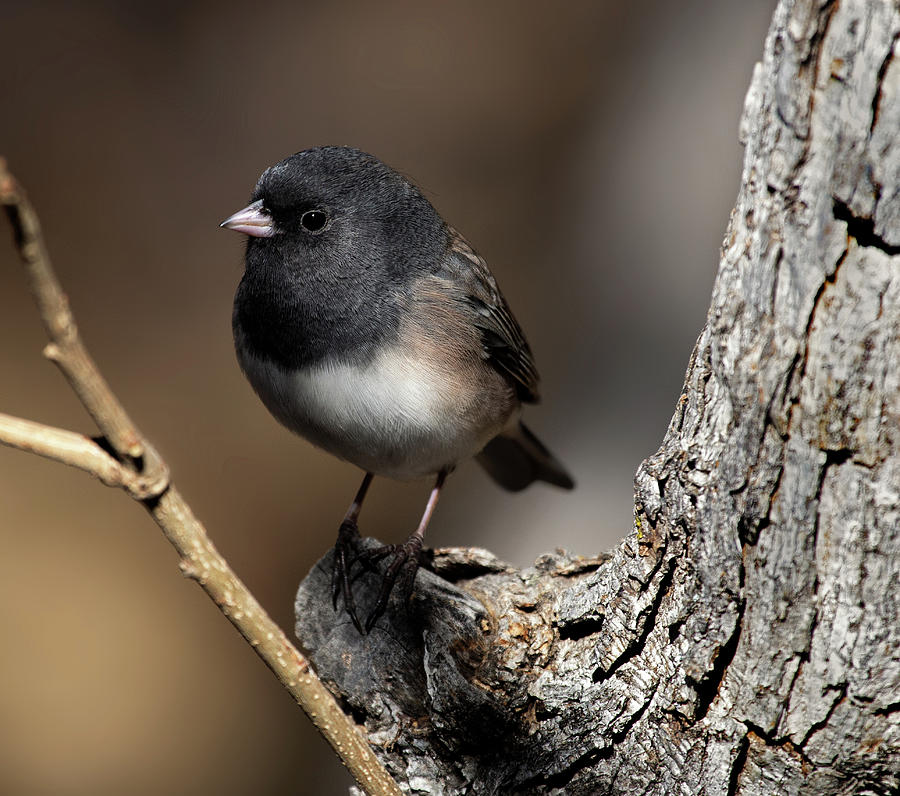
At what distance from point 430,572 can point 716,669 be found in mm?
677

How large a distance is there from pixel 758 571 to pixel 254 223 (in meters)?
1.17

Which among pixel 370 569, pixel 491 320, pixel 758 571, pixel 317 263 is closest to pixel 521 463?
pixel 491 320

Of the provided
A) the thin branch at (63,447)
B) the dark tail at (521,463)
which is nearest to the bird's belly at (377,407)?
the dark tail at (521,463)

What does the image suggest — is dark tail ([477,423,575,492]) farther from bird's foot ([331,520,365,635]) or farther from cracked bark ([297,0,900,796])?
cracked bark ([297,0,900,796])

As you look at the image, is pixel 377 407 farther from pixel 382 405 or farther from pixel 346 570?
pixel 346 570

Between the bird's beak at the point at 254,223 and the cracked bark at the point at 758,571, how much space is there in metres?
0.81

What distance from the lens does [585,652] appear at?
4.84 ft

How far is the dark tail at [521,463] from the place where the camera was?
8.82 feet

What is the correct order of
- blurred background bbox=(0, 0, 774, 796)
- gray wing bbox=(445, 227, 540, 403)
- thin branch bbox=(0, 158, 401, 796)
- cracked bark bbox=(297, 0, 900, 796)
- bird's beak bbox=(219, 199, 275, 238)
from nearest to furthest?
1. thin branch bbox=(0, 158, 401, 796)
2. cracked bark bbox=(297, 0, 900, 796)
3. bird's beak bbox=(219, 199, 275, 238)
4. gray wing bbox=(445, 227, 540, 403)
5. blurred background bbox=(0, 0, 774, 796)

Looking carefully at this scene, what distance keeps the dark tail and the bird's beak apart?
111 cm

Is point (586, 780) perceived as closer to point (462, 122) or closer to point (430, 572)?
point (430, 572)

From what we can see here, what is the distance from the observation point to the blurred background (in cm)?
312

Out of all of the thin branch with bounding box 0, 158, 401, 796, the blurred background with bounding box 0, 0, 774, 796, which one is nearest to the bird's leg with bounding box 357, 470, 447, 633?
the thin branch with bounding box 0, 158, 401, 796

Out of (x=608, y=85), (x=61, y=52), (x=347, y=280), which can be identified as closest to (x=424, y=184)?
(x=608, y=85)
